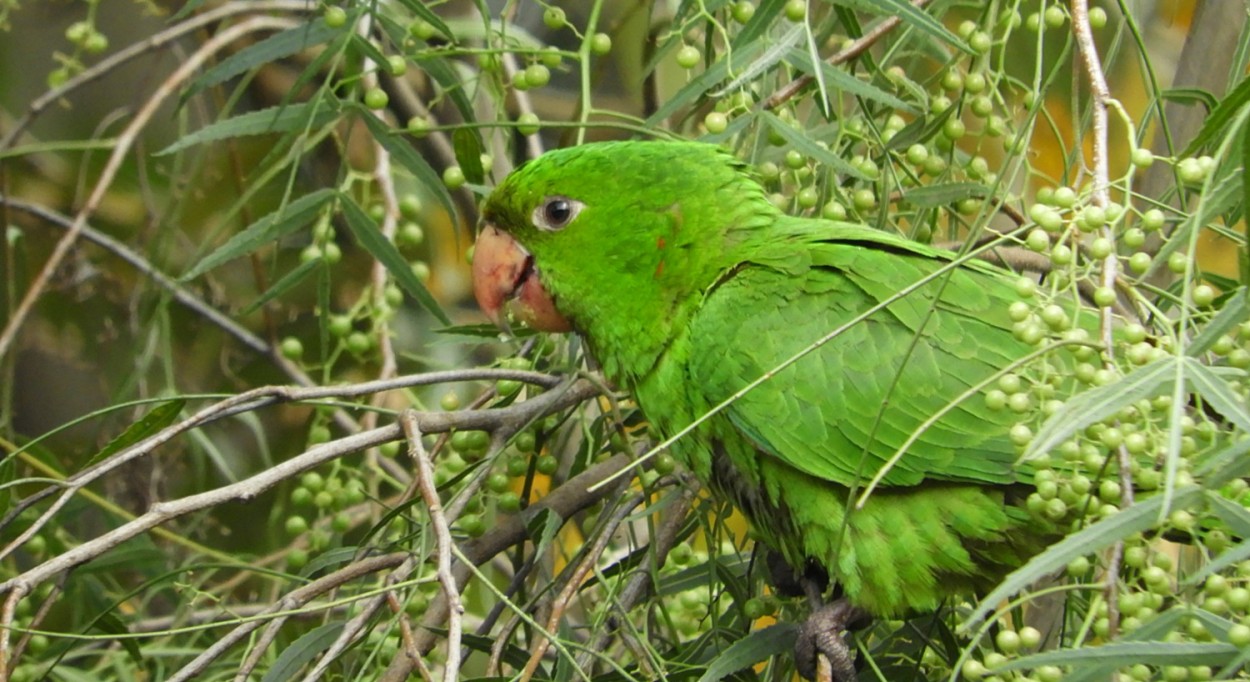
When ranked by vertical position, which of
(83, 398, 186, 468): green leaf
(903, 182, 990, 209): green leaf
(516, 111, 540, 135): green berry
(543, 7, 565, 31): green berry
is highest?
(543, 7, 565, 31): green berry

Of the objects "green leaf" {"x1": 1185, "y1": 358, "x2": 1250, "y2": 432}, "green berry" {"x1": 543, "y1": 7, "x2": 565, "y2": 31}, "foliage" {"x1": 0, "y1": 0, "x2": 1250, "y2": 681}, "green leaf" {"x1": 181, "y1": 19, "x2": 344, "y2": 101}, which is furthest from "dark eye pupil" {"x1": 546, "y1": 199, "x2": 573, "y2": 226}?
"green leaf" {"x1": 1185, "y1": 358, "x2": 1250, "y2": 432}

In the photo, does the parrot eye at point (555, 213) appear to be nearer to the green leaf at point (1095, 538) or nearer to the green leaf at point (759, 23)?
the green leaf at point (759, 23)

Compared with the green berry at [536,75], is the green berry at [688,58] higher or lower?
higher

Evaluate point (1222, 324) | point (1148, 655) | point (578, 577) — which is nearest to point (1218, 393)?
point (1222, 324)

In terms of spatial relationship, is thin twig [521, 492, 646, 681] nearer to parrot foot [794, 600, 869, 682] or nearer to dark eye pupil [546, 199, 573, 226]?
parrot foot [794, 600, 869, 682]

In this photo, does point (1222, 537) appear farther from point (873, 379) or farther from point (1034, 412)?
point (873, 379)

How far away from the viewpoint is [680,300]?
1587mm

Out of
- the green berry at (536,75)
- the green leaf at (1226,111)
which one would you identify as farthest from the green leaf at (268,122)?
the green leaf at (1226,111)

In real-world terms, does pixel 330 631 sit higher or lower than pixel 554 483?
higher

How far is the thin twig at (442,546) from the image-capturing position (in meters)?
0.89

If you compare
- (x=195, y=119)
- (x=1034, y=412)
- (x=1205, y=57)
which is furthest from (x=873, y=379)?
(x=195, y=119)

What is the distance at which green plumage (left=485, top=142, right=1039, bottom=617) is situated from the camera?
A: 4.59 feet

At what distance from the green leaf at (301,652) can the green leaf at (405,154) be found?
1.71 ft

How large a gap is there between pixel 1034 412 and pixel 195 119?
2462 millimetres
